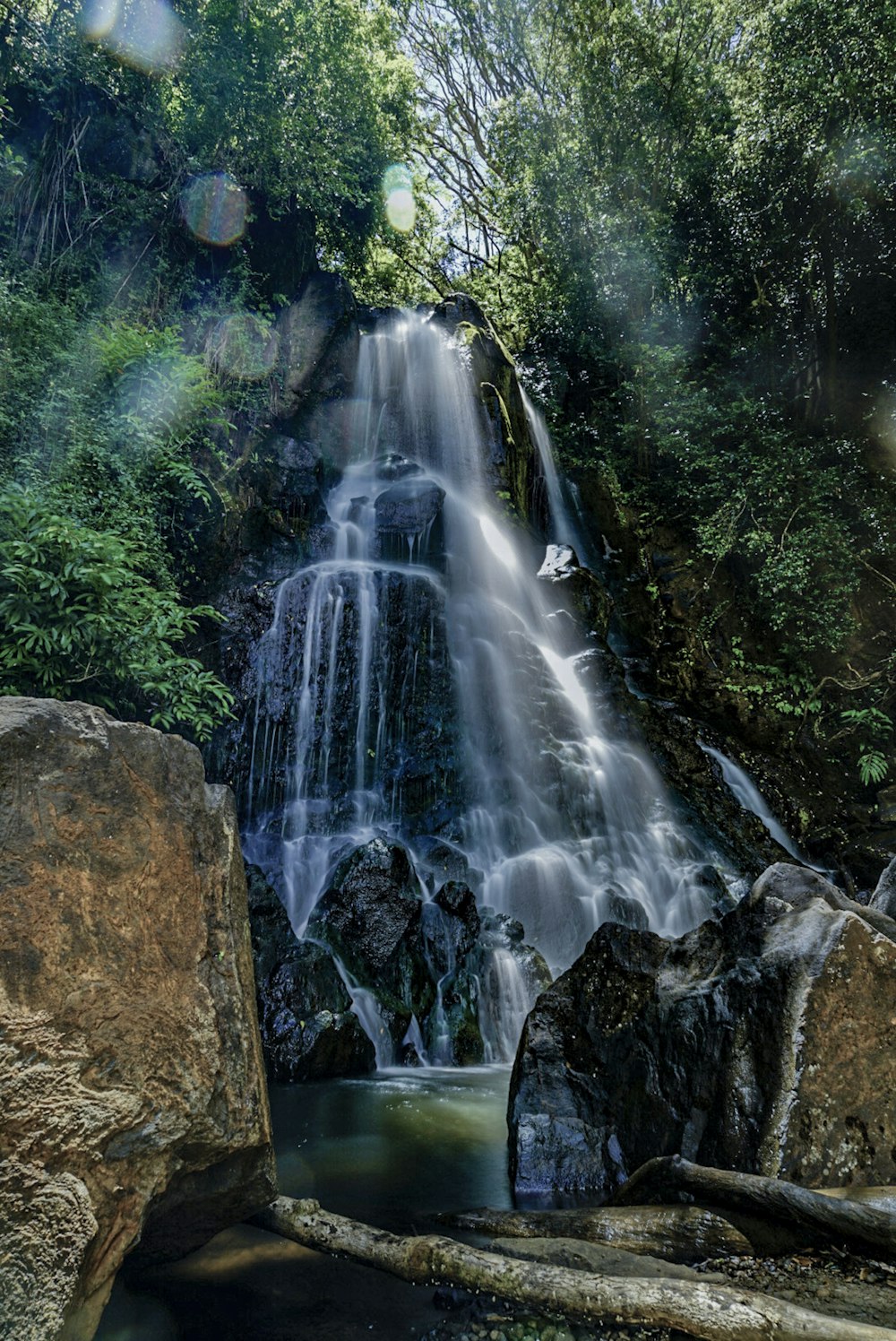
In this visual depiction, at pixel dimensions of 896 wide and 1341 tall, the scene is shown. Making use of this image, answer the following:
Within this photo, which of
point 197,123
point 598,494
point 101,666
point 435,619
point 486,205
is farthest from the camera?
point 486,205

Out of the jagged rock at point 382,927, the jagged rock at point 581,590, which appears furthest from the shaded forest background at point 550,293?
the jagged rock at point 382,927

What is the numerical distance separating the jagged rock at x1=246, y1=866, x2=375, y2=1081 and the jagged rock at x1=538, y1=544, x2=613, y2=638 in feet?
30.6

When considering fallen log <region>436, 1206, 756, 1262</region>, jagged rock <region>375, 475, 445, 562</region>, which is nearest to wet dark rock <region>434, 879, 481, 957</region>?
fallen log <region>436, 1206, 756, 1262</region>

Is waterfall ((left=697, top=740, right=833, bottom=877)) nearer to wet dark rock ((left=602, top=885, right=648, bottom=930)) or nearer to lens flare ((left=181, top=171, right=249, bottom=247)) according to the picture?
wet dark rock ((left=602, top=885, right=648, bottom=930))

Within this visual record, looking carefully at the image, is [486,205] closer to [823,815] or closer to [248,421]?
[248,421]

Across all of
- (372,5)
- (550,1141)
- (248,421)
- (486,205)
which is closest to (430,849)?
(550,1141)

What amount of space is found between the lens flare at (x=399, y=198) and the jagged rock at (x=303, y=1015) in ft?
57.0

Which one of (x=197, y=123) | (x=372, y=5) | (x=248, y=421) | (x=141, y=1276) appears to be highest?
(x=372, y=5)

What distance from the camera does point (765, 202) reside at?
16703 millimetres

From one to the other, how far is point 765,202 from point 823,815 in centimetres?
1321

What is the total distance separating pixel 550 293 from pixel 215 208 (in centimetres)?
987

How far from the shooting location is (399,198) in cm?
1988

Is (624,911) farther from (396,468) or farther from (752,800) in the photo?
(396,468)

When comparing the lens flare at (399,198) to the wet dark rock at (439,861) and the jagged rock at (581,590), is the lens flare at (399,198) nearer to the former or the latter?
the jagged rock at (581,590)
